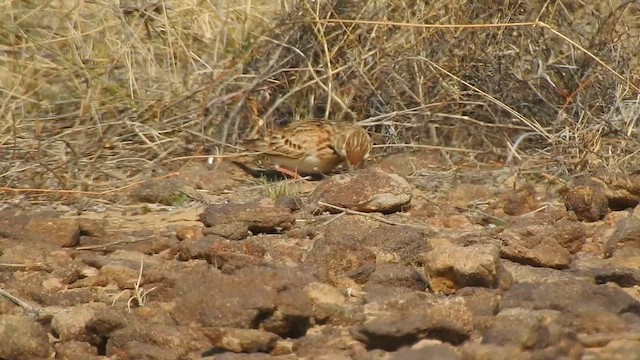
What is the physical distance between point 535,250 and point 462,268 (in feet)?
1.84

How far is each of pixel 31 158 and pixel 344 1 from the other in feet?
6.80

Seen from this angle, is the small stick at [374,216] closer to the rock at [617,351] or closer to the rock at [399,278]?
the rock at [399,278]

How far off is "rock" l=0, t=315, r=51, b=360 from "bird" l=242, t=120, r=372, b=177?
276 cm

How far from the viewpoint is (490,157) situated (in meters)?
6.99

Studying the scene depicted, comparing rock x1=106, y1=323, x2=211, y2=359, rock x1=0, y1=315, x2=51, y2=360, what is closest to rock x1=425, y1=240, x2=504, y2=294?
rock x1=106, y1=323, x2=211, y2=359

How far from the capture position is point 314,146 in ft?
22.1

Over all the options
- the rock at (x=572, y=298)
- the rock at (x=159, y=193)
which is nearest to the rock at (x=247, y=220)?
the rock at (x=159, y=193)

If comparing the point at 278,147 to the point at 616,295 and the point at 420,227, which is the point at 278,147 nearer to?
the point at 420,227

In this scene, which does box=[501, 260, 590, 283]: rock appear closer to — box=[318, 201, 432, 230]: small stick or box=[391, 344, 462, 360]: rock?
box=[318, 201, 432, 230]: small stick

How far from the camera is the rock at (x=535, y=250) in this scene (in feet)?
16.9

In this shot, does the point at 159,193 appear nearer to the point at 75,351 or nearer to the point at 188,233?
the point at 188,233

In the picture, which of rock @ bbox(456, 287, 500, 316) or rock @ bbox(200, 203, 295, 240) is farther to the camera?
rock @ bbox(200, 203, 295, 240)

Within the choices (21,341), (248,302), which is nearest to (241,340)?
(248,302)

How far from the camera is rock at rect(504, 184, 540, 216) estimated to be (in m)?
6.04
